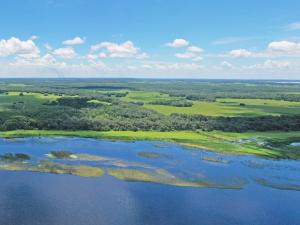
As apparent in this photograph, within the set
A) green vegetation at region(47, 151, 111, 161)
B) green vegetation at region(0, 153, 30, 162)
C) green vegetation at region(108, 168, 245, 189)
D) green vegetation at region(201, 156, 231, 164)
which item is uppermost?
green vegetation at region(0, 153, 30, 162)

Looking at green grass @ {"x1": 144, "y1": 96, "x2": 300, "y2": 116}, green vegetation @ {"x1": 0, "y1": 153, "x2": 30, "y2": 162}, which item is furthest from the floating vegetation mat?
green grass @ {"x1": 144, "y1": 96, "x2": 300, "y2": 116}

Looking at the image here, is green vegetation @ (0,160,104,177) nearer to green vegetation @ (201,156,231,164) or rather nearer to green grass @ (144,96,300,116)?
green vegetation @ (201,156,231,164)

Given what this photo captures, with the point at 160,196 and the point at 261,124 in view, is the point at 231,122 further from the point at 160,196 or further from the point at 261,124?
the point at 160,196

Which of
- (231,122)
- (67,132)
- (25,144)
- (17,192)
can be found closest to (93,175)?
→ (17,192)

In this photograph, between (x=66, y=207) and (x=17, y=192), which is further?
(x=17, y=192)

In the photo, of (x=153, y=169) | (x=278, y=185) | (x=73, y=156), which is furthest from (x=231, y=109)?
(x=278, y=185)

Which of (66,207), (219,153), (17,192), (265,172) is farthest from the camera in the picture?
(219,153)

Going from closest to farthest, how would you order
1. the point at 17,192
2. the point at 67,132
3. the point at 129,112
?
the point at 17,192
the point at 67,132
the point at 129,112
